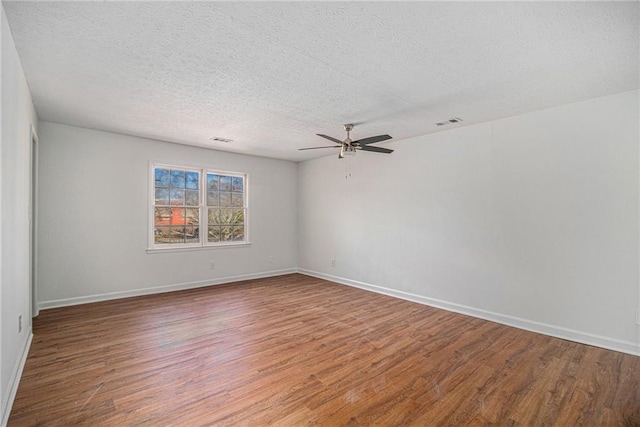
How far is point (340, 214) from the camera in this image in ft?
19.9

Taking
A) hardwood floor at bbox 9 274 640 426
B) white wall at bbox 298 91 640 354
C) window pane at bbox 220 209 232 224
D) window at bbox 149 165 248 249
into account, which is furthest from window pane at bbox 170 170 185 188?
white wall at bbox 298 91 640 354

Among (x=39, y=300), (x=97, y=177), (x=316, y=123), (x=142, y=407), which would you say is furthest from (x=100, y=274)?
(x=316, y=123)

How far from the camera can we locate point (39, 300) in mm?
4137

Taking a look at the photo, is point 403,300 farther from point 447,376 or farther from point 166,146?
point 166,146

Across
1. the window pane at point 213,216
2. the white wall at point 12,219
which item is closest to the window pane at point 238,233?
the window pane at point 213,216

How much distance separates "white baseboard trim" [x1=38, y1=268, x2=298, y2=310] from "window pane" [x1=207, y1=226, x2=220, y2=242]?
0.75m

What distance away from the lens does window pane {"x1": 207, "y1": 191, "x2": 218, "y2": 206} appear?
5.83 meters

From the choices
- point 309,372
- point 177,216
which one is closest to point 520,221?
point 309,372

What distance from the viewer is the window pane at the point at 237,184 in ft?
20.4

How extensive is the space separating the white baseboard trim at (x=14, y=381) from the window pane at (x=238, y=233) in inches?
137

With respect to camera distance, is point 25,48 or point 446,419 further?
point 25,48

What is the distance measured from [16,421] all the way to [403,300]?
4.33 meters

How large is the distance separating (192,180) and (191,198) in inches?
13.1

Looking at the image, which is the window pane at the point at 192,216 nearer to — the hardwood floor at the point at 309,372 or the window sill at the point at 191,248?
the window sill at the point at 191,248
